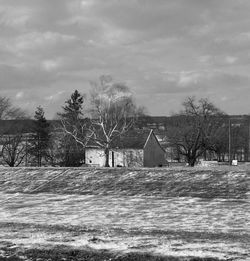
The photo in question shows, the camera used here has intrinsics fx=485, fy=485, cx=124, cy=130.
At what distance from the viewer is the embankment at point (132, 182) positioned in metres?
20.6

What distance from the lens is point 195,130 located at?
85.5 m

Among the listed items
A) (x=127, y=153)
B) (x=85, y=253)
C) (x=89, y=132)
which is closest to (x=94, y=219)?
(x=85, y=253)

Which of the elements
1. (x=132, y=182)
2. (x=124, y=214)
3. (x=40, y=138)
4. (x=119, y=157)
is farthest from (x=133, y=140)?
(x=124, y=214)

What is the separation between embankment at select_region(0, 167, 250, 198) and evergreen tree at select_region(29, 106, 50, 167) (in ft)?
173

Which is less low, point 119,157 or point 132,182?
point 132,182

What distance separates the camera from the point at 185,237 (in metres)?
10.0

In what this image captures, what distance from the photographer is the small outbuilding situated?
7581 centimetres

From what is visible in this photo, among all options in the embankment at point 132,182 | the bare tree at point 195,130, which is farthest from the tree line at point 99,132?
the embankment at point 132,182

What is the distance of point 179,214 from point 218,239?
14.5 feet

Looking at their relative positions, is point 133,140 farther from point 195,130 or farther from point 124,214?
point 124,214

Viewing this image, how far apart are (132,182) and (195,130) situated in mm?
63655

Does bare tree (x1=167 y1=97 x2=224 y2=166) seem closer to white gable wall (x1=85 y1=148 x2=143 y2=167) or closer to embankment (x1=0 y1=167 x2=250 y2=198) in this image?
white gable wall (x1=85 y1=148 x2=143 y2=167)

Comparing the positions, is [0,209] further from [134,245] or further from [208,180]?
[208,180]

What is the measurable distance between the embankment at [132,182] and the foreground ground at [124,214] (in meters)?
0.04
